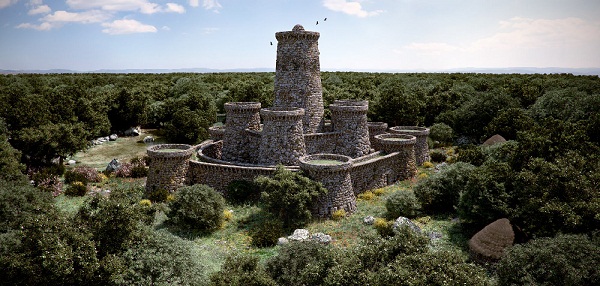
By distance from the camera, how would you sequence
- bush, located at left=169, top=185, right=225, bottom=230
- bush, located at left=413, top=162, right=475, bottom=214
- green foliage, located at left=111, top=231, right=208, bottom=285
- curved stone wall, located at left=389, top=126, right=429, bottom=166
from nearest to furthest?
green foliage, located at left=111, top=231, right=208, bottom=285 < bush, located at left=169, top=185, right=225, bottom=230 < bush, located at left=413, top=162, right=475, bottom=214 < curved stone wall, located at left=389, top=126, right=429, bottom=166

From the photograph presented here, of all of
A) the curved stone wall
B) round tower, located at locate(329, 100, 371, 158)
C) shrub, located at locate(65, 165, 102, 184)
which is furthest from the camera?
the curved stone wall

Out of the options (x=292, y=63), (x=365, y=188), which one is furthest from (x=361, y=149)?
(x=292, y=63)

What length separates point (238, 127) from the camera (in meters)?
36.1

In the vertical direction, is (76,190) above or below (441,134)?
below

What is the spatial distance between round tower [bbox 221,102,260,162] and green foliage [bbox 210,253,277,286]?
61.7 feet

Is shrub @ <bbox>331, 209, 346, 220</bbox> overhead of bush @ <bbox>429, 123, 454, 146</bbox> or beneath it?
beneath

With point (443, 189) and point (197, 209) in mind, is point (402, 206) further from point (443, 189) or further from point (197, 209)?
point (197, 209)

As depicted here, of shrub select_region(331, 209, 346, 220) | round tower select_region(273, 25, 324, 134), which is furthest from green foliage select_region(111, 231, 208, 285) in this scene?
round tower select_region(273, 25, 324, 134)

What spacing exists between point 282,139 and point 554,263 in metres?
21.0

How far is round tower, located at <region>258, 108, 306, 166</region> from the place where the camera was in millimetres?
32031

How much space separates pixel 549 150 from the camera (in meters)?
25.7

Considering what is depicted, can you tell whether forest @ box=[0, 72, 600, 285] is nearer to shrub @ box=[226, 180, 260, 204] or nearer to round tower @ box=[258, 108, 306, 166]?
shrub @ box=[226, 180, 260, 204]

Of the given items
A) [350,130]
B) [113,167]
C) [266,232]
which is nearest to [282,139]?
[350,130]

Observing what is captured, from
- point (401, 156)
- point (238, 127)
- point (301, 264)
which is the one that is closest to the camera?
point (301, 264)
